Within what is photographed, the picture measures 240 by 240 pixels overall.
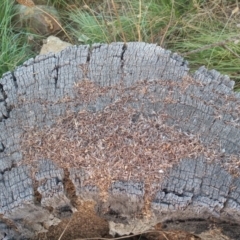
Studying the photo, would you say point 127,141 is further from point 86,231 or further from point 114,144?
point 86,231

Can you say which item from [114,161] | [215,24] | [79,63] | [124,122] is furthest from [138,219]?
[215,24]

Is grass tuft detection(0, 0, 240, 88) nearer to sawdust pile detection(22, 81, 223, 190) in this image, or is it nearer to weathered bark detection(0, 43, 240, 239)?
weathered bark detection(0, 43, 240, 239)

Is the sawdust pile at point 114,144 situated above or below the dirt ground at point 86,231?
above

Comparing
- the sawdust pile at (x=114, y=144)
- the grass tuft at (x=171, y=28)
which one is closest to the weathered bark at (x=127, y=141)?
the sawdust pile at (x=114, y=144)

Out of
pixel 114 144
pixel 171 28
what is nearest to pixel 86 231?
pixel 114 144

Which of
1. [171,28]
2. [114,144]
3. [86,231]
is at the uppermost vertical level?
[171,28]

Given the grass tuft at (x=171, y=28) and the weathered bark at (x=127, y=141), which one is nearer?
the weathered bark at (x=127, y=141)

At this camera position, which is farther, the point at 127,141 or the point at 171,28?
the point at 171,28

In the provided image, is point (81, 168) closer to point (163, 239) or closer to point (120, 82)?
point (120, 82)

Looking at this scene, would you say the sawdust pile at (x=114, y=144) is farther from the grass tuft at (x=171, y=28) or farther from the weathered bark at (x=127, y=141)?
the grass tuft at (x=171, y=28)
